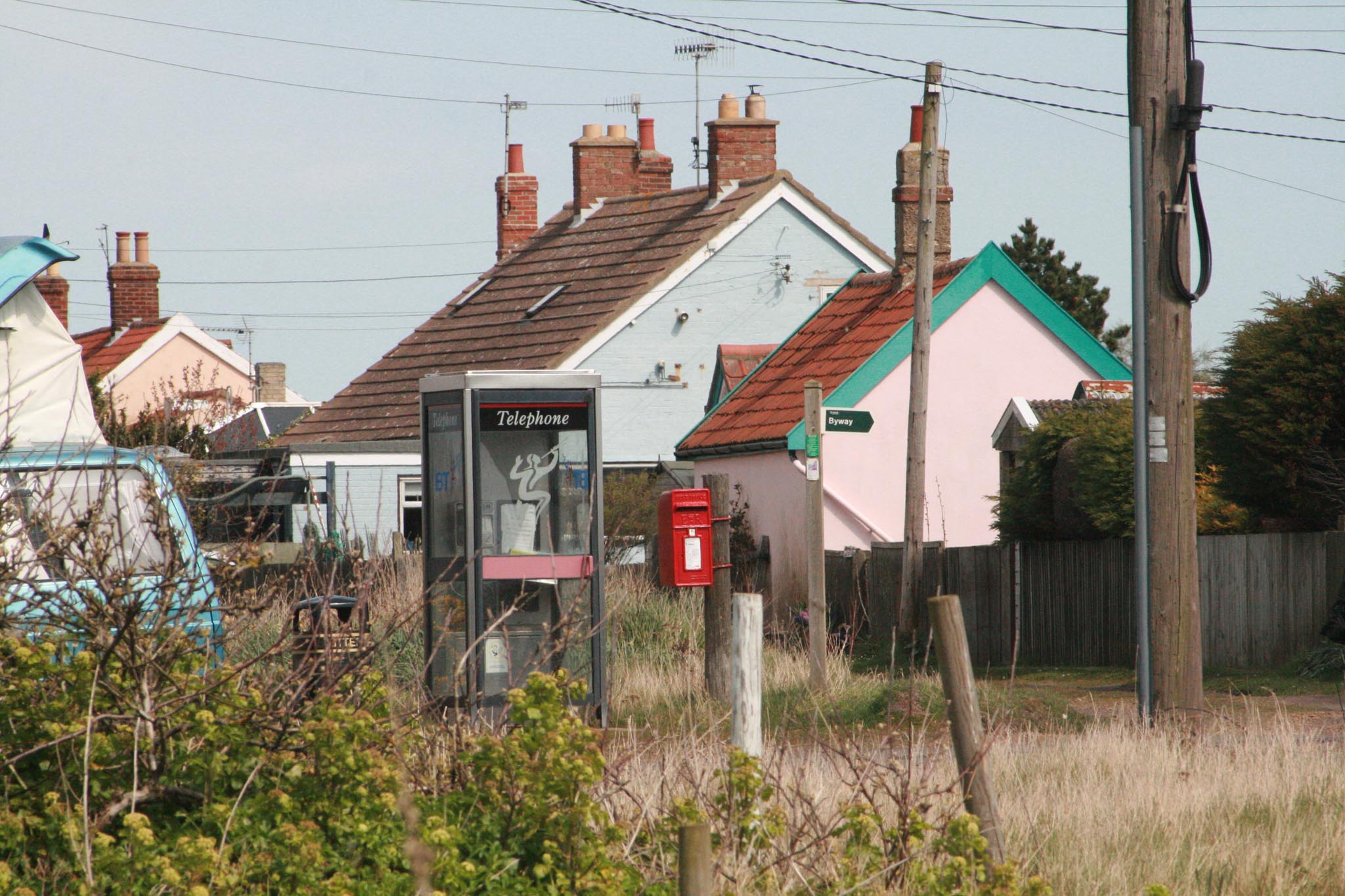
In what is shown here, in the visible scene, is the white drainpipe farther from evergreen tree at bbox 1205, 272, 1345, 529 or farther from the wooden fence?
evergreen tree at bbox 1205, 272, 1345, 529

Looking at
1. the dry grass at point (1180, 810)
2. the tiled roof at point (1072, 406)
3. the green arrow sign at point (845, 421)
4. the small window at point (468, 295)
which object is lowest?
the dry grass at point (1180, 810)

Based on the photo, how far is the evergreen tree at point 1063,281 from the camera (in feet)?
185

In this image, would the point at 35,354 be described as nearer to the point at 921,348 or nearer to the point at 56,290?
the point at 921,348

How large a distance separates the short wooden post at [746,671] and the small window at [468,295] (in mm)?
29304

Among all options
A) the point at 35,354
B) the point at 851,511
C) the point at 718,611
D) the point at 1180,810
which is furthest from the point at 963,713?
the point at 851,511

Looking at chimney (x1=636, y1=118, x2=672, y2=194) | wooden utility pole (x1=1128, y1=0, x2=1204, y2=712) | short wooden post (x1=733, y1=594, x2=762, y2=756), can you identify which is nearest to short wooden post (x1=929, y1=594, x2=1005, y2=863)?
short wooden post (x1=733, y1=594, x2=762, y2=756)

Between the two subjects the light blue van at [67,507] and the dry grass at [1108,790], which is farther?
the dry grass at [1108,790]

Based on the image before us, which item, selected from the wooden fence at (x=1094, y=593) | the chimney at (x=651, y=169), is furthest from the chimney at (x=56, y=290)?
the wooden fence at (x=1094, y=593)

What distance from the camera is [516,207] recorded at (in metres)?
36.9

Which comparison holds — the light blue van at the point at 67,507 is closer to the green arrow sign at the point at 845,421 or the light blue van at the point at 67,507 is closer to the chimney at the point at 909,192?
the green arrow sign at the point at 845,421

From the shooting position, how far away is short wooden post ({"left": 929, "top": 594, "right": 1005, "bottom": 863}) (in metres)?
5.31

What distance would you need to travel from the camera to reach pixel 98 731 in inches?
197

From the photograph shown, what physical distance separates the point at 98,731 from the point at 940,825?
119 inches

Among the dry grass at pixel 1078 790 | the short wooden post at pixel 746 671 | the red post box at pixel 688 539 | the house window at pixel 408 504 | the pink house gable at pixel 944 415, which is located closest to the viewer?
the dry grass at pixel 1078 790
